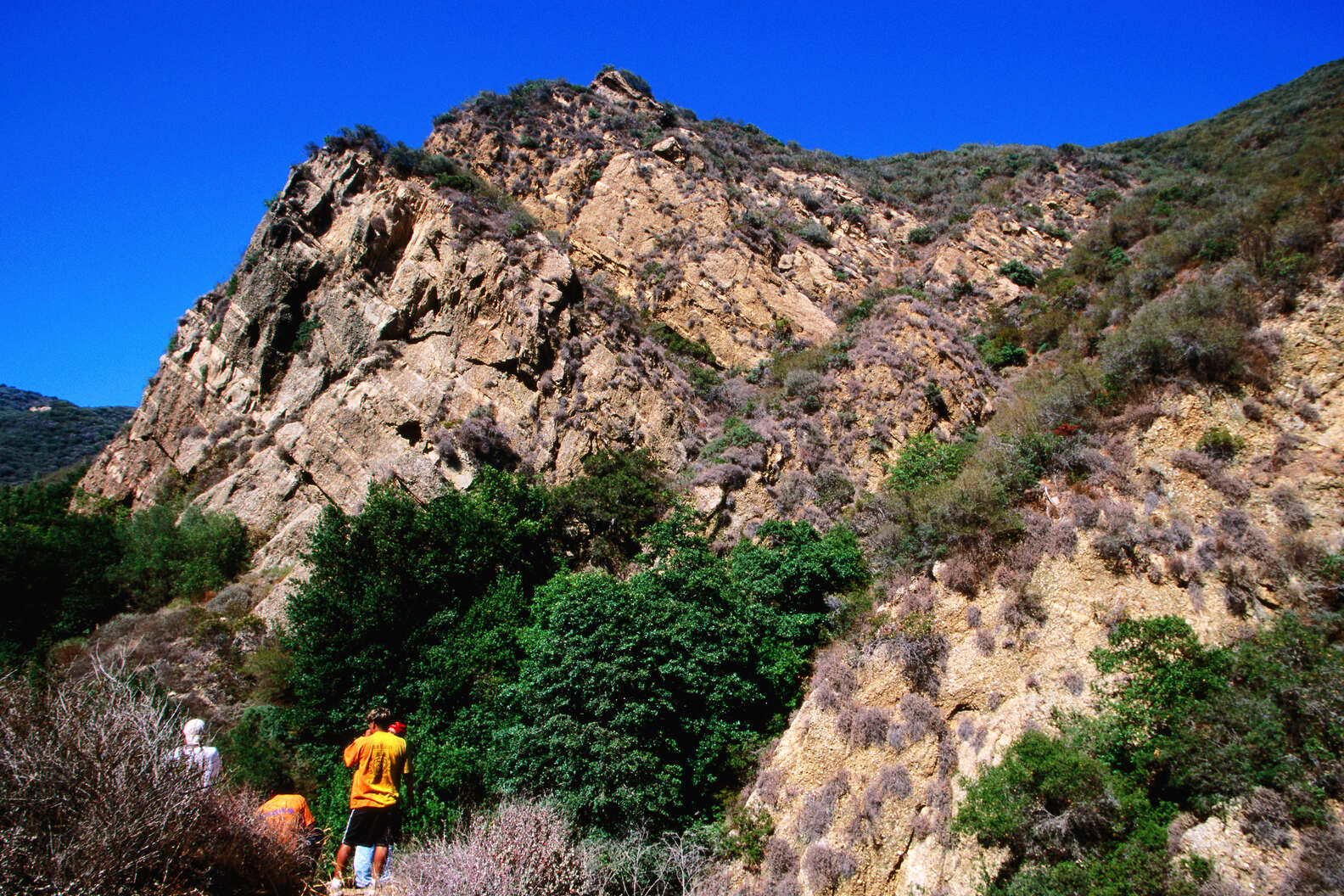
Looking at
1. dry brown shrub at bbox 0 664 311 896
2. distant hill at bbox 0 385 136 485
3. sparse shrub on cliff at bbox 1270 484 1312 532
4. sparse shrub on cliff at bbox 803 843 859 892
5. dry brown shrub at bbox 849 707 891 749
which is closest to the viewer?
dry brown shrub at bbox 0 664 311 896

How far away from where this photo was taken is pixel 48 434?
50.8 meters

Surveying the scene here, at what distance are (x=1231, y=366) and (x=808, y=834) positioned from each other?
10.6 m

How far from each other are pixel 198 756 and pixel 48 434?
6348 cm

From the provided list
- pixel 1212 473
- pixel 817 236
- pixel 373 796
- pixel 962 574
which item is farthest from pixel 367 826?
pixel 817 236

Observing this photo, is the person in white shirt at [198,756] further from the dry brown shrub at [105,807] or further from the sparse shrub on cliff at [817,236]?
the sparse shrub on cliff at [817,236]

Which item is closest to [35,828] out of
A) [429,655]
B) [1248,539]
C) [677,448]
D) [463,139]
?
[429,655]

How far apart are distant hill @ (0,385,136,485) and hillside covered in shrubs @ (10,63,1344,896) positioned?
27842 mm

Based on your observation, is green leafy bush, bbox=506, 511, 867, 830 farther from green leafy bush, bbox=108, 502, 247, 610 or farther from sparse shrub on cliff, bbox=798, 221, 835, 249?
sparse shrub on cliff, bbox=798, 221, 835, 249

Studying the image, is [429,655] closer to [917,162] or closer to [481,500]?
[481,500]

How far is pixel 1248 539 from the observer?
9.39 m

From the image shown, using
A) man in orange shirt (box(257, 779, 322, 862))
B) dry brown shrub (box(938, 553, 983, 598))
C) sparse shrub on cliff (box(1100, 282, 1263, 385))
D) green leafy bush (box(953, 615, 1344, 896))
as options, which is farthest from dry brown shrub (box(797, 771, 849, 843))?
sparse shrub on cliff (box(1100, 282, 1263, 385))

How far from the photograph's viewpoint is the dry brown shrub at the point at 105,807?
14.6ft

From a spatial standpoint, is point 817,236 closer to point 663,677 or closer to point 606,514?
point 606,514

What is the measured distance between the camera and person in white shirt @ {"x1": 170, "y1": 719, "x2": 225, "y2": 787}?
550 cm
